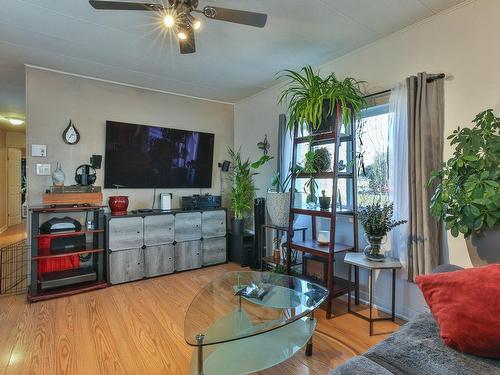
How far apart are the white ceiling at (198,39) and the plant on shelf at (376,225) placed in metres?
1.55

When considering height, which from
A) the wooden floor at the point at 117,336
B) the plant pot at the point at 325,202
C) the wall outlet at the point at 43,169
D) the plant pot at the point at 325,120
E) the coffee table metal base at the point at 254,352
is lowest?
the wooden floor at the point at 117,336

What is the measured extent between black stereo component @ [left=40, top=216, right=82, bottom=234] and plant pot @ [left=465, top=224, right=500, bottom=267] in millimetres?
3582

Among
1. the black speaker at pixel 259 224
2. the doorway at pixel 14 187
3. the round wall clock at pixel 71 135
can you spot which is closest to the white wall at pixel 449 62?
the black speaker at pixel 259 224

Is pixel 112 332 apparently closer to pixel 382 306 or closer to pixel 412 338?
pixel 412 338

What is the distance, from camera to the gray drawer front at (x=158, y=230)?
345 cm

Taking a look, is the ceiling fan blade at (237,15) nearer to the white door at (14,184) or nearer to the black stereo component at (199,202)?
the black stereo component at (199,202)

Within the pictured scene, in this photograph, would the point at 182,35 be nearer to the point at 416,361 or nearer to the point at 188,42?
the point at 188,42

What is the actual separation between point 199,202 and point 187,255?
Result: 2.44 feet

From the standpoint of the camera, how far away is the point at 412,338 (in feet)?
4.09

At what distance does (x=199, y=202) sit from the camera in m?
3.96

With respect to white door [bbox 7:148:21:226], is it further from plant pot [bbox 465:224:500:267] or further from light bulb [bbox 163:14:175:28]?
plant pot [bbox 465:224:500:267]

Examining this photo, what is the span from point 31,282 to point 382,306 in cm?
344

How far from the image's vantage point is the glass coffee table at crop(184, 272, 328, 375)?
1541mm

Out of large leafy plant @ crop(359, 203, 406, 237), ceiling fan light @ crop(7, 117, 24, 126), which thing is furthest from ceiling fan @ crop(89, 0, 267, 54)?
ceiling fan light @ crop(7, 117, 24, 126)
